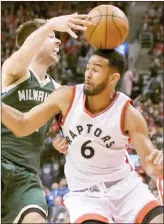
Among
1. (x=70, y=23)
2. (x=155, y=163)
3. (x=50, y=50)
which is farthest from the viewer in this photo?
(x=50, y=50)

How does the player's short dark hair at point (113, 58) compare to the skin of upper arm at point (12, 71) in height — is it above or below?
above

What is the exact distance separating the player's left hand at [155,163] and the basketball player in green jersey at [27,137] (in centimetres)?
82

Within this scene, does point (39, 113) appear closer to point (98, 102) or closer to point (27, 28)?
point (98, 102)

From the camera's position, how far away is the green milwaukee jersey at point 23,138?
3.85 m

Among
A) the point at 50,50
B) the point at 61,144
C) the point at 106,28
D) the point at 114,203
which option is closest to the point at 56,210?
the point at 50,50

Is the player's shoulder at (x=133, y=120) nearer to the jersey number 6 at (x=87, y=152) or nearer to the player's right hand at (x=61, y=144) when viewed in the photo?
the jersey number 6 at (x=87, y=152)

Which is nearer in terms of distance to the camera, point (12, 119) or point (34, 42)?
point (12, 119)

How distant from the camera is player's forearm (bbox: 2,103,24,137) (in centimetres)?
335

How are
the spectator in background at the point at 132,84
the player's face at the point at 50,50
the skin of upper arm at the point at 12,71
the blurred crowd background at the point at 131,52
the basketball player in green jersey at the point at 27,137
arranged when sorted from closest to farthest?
the basketball player in green jersey at the point at 27,137 < the skin of upper arm at the point at 12,71 < the player's face at the point at 50,50 < the blurred crowd background at the point at 131,52 < the spectator in background at the point at 132,84

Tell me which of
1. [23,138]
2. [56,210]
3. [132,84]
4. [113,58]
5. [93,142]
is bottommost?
[56,210]

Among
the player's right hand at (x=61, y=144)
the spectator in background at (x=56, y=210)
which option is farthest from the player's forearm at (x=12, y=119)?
the spectator in background at (x=56, y=210)

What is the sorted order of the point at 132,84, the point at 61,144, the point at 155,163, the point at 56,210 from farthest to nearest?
the point at 132,84 → the point at 56,210 → the point at 61,144 → the point at 155,163

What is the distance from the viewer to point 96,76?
3.46 metres

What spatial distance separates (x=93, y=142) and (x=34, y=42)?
0.75 meters
